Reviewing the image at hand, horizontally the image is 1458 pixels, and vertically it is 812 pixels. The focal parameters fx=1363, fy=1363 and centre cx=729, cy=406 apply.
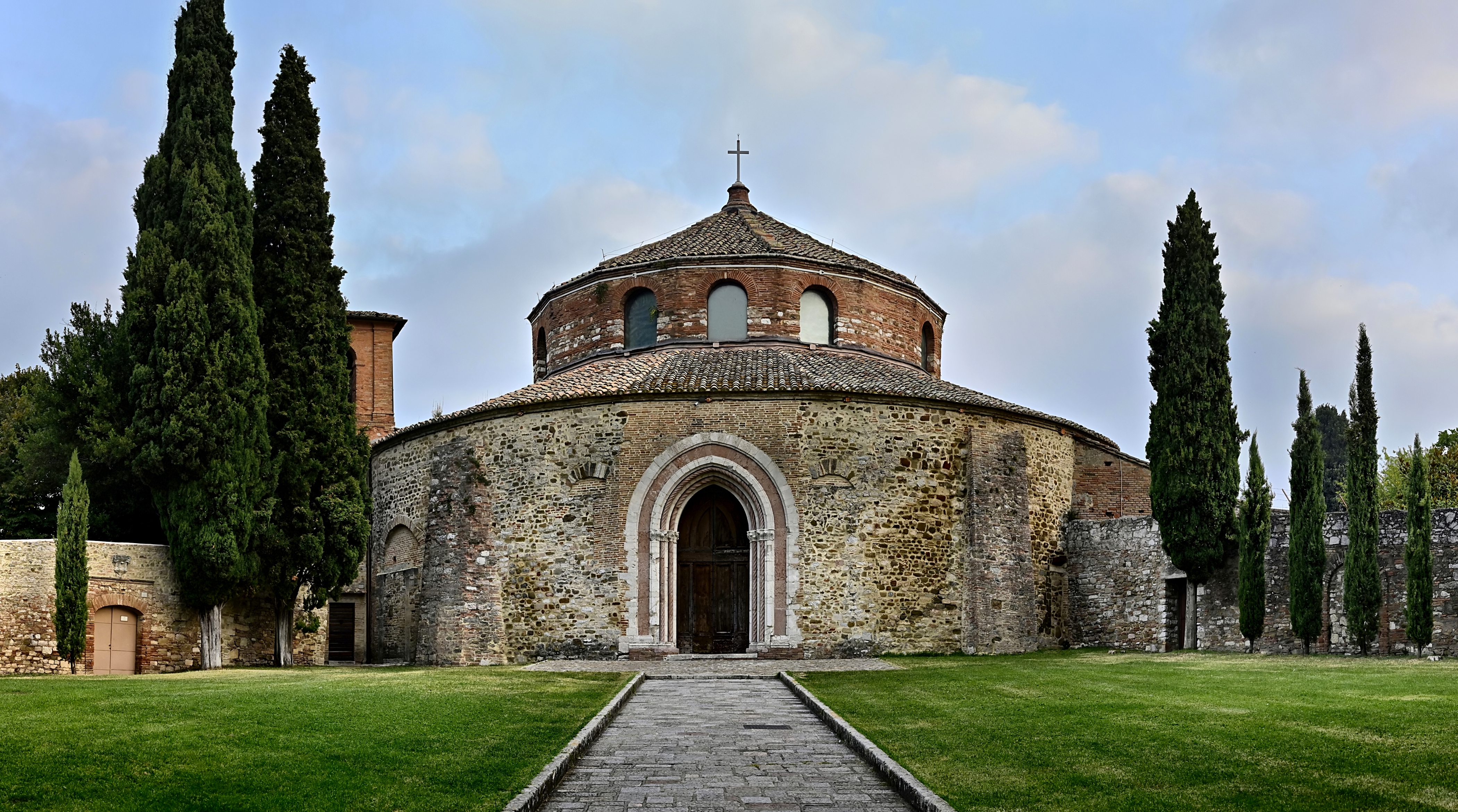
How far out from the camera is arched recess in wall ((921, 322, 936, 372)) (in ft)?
113

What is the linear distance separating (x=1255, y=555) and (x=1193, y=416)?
126 inches

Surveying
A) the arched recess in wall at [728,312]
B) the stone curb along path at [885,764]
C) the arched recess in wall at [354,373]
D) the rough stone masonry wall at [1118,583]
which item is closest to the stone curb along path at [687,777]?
the stone curb along path at [885,764]

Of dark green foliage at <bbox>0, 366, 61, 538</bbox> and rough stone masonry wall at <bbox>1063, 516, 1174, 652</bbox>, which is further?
dark green foliage at <bbox>0, 366, 61, 538</bbox>

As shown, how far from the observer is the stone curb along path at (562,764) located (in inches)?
376

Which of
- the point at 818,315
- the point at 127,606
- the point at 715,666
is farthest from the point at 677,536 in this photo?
the point at 127,606

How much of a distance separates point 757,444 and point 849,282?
23.5 feet

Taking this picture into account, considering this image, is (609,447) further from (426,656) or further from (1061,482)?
(1061,482)

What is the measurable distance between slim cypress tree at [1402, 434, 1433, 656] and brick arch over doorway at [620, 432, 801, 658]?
10.4m

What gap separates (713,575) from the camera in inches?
1070

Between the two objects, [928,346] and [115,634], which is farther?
[928,346]

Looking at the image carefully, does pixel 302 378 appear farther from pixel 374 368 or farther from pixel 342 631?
pixel 374 368

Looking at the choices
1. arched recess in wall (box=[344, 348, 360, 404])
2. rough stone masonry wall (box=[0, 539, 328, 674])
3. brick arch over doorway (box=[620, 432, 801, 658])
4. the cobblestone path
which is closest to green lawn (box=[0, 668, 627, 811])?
the cobblestone path

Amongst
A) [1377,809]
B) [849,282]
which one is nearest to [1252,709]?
[1377,809]

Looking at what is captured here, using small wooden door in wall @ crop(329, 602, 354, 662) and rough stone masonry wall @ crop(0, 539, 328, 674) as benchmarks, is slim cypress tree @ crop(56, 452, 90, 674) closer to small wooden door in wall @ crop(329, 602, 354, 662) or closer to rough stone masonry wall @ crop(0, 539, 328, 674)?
rough stone masonry wall @ crop(0, 539, 328, 674)
